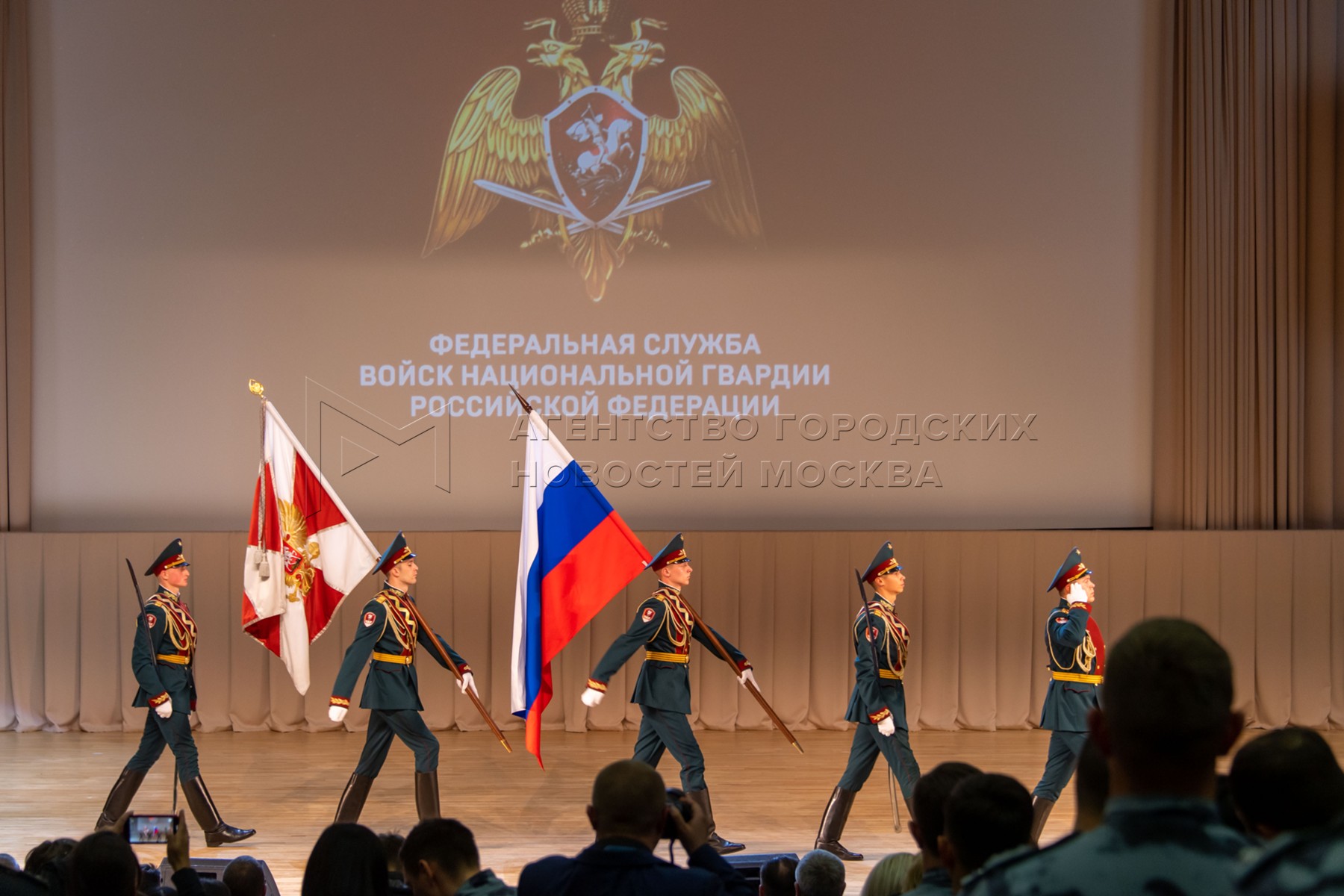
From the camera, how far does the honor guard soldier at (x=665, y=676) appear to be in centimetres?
612

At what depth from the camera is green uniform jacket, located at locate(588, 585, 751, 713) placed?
623 centimetres

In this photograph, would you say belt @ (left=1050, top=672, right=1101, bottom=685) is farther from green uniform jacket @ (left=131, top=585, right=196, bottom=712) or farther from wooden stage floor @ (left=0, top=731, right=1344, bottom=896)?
green uniform jacket @ (left=131, top=585, right=196, bottom=712)

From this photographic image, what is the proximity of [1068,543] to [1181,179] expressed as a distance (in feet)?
10.1

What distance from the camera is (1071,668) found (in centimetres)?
607

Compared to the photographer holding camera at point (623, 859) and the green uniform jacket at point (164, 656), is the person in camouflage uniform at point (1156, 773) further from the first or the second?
the green uniform jacket at point (164, 656)

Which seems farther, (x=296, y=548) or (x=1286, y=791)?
(x=296, y=548)

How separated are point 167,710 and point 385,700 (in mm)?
1146

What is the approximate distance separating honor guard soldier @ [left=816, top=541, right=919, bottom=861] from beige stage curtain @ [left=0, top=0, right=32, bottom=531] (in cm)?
685

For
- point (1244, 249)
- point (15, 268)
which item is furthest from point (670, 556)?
point (15, 268)

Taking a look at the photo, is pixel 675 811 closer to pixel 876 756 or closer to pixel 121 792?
pixel 876 756

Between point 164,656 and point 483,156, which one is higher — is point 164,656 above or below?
below

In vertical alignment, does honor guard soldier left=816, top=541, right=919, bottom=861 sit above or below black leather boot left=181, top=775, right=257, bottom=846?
above

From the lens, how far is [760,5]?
365 inches

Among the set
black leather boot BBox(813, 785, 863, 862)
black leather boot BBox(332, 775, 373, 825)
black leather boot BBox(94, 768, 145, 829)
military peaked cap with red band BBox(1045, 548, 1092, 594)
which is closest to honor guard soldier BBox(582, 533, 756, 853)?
black leather boot BBox(813, 785, 863, 862)
